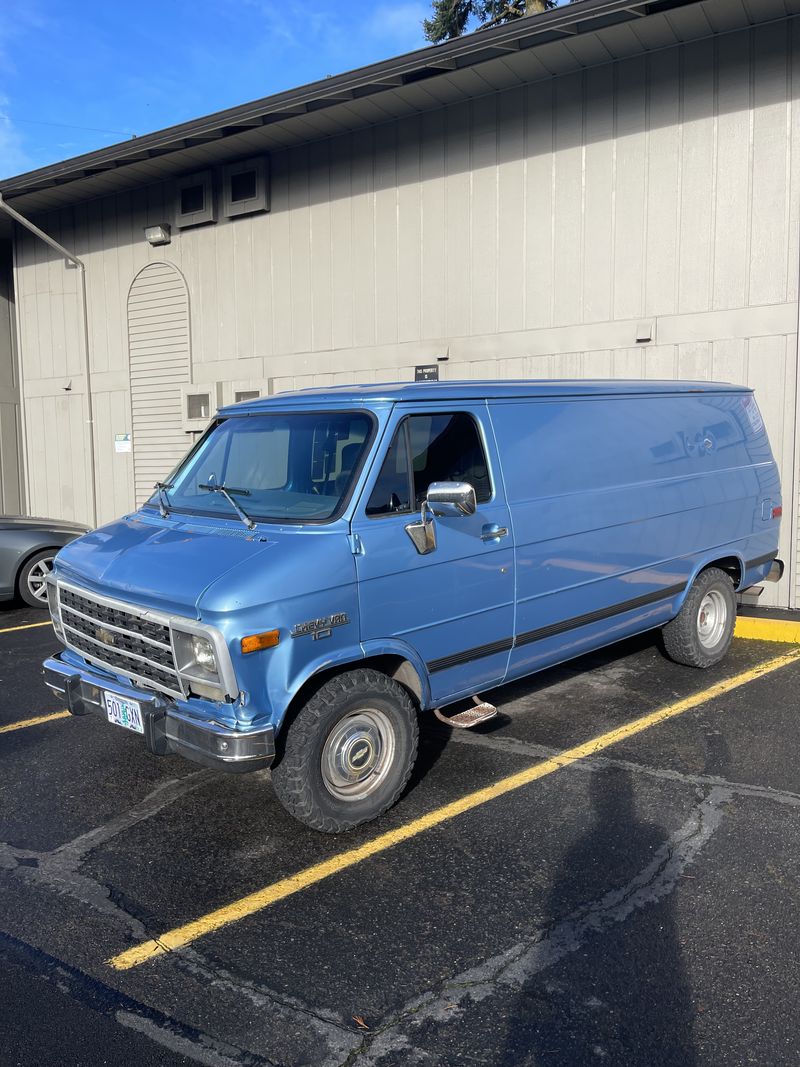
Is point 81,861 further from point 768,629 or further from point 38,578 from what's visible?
point 38,578

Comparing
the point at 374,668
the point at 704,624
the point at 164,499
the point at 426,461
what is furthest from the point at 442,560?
the point at 704,624

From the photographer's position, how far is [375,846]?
4125mm

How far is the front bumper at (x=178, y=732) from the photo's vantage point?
373 cm

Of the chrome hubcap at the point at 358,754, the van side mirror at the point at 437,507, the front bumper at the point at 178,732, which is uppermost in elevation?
the van side mirror at the point at 437,507

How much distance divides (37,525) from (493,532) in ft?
22.4

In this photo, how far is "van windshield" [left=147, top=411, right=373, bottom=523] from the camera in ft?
14.5

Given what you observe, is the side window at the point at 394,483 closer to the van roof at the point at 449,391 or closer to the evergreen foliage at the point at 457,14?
the van roof at the point at 449,391

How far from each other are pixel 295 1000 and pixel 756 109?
27.9ft

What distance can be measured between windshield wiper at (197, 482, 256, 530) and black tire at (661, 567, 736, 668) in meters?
Result: 3.49

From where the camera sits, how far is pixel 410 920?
3508 millimetres

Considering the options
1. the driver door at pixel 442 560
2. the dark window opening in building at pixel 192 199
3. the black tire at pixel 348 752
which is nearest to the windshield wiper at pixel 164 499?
the driver door at pixel 442 560

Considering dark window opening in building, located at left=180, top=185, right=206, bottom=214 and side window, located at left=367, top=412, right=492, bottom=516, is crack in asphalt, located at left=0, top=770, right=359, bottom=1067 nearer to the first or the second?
side window, located at left=367, top=412, right=492, bottom=516

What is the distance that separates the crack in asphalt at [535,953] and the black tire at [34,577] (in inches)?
306

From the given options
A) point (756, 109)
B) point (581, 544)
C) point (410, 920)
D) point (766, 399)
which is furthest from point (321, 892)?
point (756, 109)
